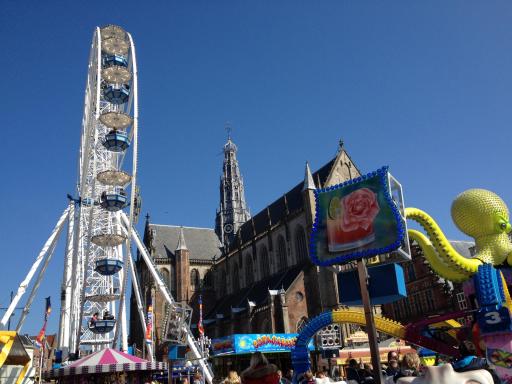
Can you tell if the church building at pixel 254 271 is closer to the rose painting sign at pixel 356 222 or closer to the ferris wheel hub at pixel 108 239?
the ferris wheel hub at pixel 108 239

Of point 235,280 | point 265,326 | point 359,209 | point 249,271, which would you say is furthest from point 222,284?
point 359,209

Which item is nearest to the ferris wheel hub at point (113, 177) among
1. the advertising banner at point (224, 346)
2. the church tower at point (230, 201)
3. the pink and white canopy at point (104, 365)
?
the pink and white canopy at point (104, 365)

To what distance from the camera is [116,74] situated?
3047 cm

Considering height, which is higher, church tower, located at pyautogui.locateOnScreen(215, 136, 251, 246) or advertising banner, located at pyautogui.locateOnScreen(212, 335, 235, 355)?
church tower, located at pyautogui.locateOnScreen(215, 136, 251, 246)

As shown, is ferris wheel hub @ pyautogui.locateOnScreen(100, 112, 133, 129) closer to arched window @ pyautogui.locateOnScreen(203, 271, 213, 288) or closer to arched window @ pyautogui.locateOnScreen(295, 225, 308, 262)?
arched window @ pyautogui.locateOnScreen(295, 225, 308, 262)

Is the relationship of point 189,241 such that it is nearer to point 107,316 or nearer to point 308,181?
point 308,181

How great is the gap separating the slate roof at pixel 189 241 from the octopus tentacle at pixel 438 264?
146ft

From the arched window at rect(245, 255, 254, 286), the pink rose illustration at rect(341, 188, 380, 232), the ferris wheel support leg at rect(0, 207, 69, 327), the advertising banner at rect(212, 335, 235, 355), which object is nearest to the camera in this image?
the pink rose illustration at rect(341, 188, 380, 232)

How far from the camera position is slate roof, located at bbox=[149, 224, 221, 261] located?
59969 millimetres

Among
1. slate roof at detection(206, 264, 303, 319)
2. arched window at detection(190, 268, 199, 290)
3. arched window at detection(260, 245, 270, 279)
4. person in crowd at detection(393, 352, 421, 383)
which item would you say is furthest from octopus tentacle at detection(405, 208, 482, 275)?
arched window at detection(190, 268, 199, 290)

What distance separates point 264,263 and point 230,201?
2981cm

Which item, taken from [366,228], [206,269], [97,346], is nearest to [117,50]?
[97,346]

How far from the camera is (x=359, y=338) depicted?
3272cm

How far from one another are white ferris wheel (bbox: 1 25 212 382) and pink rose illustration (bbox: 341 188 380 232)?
14.9m
